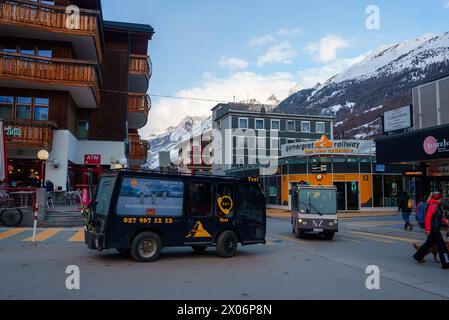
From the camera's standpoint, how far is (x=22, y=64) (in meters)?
24.5

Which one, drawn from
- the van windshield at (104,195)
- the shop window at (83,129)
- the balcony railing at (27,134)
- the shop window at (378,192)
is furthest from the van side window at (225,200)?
the shop window at (378,192)

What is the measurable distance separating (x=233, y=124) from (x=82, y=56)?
1453 inches

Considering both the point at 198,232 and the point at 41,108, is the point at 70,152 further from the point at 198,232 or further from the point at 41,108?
the point at 198,232

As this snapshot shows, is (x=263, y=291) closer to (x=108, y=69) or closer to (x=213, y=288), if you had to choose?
(x=213, y=288)

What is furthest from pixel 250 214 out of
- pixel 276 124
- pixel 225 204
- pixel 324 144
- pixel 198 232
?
pixel 276 124

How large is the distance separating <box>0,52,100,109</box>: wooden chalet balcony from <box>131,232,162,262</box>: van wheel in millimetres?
17082

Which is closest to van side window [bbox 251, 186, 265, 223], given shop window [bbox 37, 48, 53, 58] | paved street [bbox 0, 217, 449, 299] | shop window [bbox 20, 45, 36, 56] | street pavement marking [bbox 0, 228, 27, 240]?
paved street [bbox 0, 217, 449, 299]

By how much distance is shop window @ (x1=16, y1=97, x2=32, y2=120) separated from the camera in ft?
86.4

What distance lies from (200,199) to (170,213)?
1.00m

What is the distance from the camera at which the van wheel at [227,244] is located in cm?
1216

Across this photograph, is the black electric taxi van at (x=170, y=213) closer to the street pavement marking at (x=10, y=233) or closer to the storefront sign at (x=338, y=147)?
the street pavement marking at (x=10, y=233)

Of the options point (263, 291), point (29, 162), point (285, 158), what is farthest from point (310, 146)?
point (263, 291)

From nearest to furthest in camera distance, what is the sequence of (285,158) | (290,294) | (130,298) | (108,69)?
(130,298)
(290,294)
(108,69)
(285,158)

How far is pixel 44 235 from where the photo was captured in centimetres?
1647
